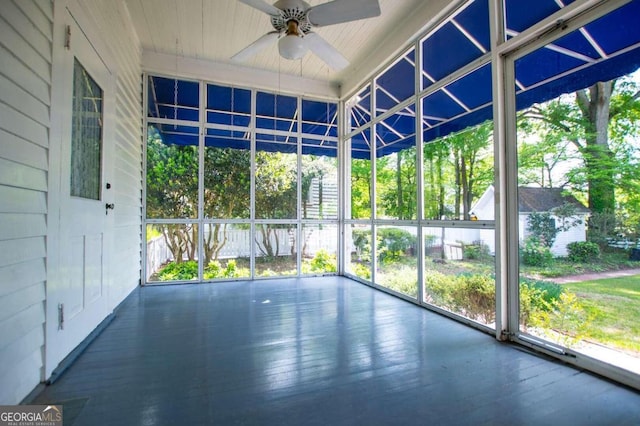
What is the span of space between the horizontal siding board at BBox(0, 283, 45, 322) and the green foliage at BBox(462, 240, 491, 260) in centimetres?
351

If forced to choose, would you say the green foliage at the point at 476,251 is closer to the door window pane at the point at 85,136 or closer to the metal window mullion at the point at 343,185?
the metal window mullion at the point at 343,185

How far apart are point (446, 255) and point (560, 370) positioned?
4.92 feet

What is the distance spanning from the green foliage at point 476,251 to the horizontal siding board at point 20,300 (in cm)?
351

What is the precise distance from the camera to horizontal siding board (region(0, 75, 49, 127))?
1508 millimetres

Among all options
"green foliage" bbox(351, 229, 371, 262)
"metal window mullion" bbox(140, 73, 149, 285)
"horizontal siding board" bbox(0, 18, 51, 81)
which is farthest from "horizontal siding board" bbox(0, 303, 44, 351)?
"green foliage" bbox(351, 229, 371, 262)

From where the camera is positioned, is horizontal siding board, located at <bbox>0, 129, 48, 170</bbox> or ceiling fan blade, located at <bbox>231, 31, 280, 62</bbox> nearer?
horizontal siding board, located at <bbox>0, 129, 48, 170</bbox>

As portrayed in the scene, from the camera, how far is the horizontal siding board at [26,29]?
1.51 metres

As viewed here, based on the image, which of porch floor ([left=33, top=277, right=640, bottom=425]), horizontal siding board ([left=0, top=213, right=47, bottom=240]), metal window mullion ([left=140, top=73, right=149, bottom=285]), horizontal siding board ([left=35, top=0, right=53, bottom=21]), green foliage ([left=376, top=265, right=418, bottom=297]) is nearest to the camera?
horizontal siding board ([left=0, top=213, right=47, bottom=240])

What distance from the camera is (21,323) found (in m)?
Result: 1.64

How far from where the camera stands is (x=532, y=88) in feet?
8.32

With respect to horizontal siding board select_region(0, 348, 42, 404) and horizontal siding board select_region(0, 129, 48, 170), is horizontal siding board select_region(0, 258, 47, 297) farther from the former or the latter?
horizontal siding board select_region(0, 129, 48, 170)

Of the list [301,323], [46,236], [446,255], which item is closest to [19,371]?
[46,236]

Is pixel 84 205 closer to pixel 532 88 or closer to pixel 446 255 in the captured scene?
pixel 446 255

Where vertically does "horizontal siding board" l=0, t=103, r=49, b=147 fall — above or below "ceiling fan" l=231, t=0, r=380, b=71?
below
